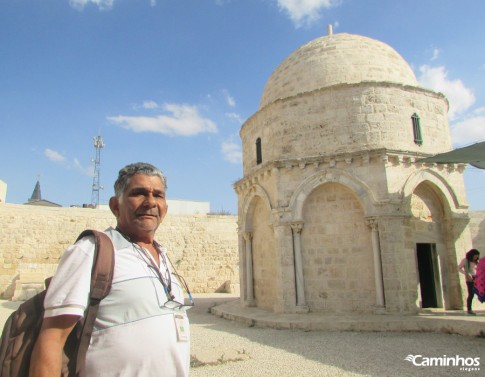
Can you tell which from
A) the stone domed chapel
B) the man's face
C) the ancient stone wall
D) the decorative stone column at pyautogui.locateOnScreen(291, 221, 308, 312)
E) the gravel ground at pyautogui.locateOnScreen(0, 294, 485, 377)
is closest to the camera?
the man's face

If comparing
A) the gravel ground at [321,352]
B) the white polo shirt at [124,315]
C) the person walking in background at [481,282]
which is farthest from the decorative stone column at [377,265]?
the white polo shirt at [124,315]

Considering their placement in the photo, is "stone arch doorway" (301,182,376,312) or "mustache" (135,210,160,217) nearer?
"mustache" (135,210,160,217)

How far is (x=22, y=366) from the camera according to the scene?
1547 millimetres

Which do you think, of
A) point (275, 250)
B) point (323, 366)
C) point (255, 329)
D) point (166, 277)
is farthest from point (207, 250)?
point (166, 277)

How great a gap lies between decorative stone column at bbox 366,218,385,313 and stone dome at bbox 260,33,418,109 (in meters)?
4.14

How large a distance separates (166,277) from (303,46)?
1195cm

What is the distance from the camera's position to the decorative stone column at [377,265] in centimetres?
912

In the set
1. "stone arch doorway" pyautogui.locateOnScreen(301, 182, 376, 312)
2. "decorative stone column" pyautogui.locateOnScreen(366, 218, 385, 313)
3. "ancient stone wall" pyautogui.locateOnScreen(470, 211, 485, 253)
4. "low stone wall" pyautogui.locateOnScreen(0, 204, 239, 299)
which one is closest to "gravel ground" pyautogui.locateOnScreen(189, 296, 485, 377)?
"decorative stone column" pyautogui.locateOnScreen(366, 218, 385, 313)

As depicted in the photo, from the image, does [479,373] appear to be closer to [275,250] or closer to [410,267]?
[410,267]

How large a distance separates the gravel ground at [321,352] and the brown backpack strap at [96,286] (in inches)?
163

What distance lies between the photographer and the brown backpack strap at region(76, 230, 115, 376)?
5.46ft

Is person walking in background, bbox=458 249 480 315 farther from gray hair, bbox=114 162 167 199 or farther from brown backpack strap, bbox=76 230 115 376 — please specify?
brown backpack strap, bbox=76 230 115 376
